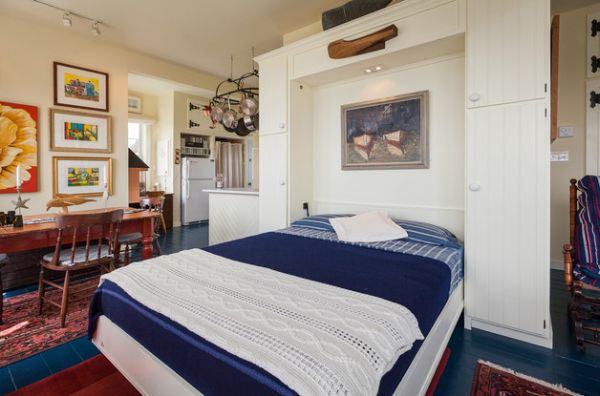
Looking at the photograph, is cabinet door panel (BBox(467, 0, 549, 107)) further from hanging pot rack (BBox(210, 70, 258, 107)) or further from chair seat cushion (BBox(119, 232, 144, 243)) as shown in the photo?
chair seat cushion (BBox(119, 232, 144, 243))

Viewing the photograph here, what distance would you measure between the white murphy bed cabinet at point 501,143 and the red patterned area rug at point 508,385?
0.45 meters

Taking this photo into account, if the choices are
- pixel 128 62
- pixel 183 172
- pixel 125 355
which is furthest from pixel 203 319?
pixel 183 172

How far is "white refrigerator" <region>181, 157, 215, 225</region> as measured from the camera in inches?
254

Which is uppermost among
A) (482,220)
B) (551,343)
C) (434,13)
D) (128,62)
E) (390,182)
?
(128,62)

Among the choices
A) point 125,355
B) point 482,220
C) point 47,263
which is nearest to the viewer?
point 125,355

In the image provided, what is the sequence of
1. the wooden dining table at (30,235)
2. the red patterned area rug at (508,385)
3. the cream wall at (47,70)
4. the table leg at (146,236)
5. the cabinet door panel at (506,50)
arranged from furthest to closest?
the cream wall at (47,70), the table leg at (146,236), the wooden dining table at (30,235), the cabinet door panel at (506,50), the red patterned area rug at (508,385)

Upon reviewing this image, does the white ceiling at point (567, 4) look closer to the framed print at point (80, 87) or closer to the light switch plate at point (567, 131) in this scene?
the light switch plate at point (567, 131)

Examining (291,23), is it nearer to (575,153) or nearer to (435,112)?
(435,112)

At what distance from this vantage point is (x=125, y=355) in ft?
4.83

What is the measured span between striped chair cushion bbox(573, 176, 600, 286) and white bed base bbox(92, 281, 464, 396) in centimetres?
101

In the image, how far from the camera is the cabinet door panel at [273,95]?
127 inches

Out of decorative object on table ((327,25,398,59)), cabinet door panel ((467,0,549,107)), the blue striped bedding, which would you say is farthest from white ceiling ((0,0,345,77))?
the blue striped bedding

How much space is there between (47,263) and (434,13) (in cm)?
352

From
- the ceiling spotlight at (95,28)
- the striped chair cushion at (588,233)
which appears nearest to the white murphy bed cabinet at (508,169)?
the striped chair cushion at (588,233)
